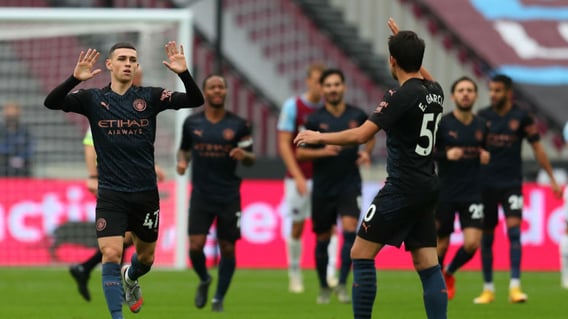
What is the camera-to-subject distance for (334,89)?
13367 mm

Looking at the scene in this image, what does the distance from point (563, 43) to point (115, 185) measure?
2136 cm

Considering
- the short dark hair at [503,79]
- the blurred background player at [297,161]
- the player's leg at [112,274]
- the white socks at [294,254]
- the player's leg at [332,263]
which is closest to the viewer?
the player's leg at [112,274]

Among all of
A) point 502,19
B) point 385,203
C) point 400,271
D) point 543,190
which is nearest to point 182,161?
point 385,203

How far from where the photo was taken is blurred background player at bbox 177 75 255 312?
12602 millimetres

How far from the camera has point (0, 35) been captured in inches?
728

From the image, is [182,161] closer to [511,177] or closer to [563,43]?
[511,177]

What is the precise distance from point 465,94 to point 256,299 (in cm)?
292

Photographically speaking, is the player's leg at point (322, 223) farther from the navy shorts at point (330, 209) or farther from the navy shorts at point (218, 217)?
the navy shorts at point (218, 217)

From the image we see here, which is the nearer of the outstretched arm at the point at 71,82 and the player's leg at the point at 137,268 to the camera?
the outstretched arm at the point at 71,82

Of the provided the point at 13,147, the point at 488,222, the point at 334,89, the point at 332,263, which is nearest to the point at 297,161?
the point at 332,263

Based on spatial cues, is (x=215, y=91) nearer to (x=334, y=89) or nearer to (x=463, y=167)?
(x=334, y=89)

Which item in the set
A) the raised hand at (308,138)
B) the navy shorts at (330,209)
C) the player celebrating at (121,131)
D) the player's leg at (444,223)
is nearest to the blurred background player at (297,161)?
the navy shorts at (330,209)

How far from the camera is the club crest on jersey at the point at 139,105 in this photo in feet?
31.8

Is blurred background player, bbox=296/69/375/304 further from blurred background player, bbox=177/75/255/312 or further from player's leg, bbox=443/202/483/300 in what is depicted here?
player's leg, bbox=443/202/483/300
